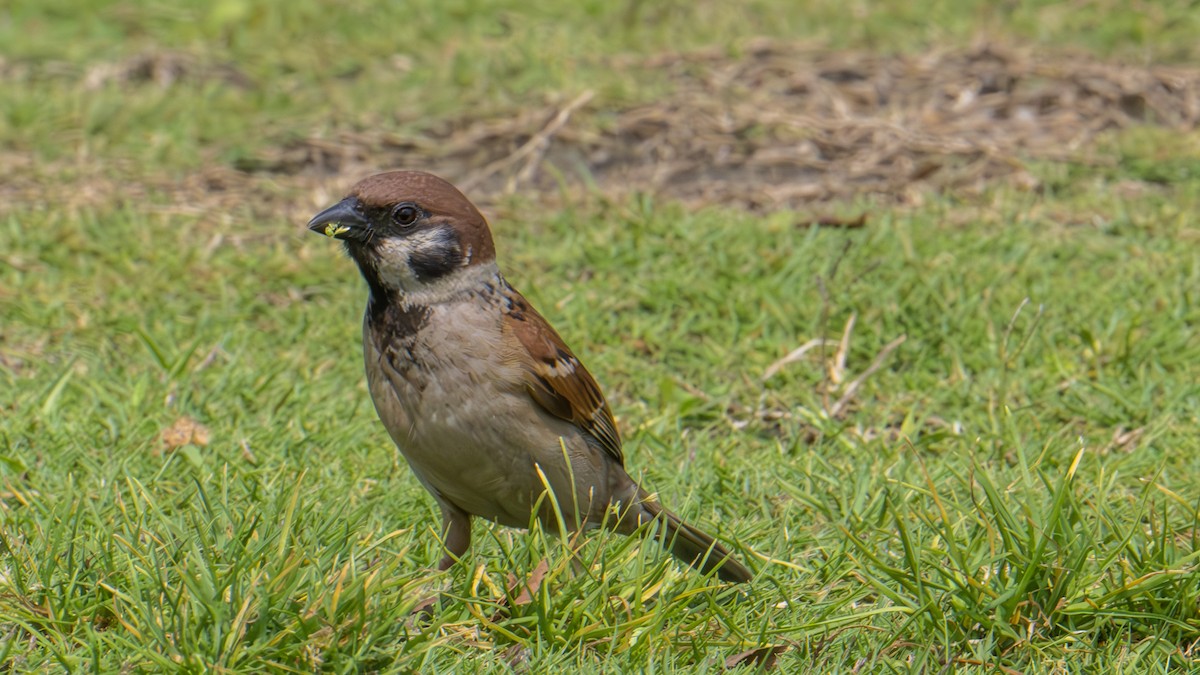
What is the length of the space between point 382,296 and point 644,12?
5.98m

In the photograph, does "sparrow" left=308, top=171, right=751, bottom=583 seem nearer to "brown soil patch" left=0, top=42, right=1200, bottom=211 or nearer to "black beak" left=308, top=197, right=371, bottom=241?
"black beak" left=308, top=197, right=371, bottom=241

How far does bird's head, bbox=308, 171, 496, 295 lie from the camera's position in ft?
13.0

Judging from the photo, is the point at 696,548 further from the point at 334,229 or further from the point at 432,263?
the point at 334,229

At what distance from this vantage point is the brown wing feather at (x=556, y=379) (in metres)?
4.07

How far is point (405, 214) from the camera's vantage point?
3.99m

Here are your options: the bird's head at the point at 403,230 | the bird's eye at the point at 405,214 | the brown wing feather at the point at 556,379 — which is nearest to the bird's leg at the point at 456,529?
the brown wing feather at the point at 556,379

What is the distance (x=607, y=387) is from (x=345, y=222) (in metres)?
2.01

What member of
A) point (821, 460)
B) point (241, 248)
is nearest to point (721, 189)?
point (241, 248)

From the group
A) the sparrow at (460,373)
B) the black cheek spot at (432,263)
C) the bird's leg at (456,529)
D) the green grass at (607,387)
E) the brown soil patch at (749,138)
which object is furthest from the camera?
the brown soil patch at (749,138)

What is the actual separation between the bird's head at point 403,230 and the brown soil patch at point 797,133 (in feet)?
11.0

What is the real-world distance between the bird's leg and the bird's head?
24.8 inches

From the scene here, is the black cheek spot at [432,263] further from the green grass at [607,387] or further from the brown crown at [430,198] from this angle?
the green grass at [607,387]

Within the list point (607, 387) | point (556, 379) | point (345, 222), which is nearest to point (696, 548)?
point (556, 379)

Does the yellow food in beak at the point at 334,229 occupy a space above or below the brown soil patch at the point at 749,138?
above
